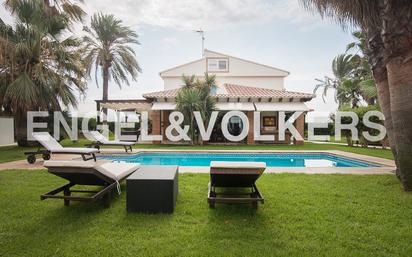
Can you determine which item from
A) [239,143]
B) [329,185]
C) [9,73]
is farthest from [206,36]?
[329,185]

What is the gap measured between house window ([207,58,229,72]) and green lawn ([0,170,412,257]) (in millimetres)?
28750

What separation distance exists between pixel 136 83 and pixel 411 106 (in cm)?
3178

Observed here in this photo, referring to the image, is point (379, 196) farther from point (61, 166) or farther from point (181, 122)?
point (181, 122)

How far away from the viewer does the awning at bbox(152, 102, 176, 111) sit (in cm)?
2444

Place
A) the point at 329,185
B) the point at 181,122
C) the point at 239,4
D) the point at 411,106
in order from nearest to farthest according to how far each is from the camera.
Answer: the point at 411,106 < the point at 329,185 < the point at 239,4 < the point at 181,122

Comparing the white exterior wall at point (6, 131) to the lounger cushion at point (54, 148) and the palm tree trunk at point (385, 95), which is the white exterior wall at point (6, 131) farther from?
the palm tree trunk at point (385, 95)

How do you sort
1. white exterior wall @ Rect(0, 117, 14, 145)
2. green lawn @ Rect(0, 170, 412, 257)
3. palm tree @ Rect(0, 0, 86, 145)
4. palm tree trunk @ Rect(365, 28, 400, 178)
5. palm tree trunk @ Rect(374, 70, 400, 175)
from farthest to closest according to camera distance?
white exterior wall @ Rect(0, 117, 14, 145)
palm tree @ Rect(0, 0, 86, 145)
palm tree trunk @ Rect(374, 70, 400, 175)
palm tree trunk @ Rect(365, 28, 400, 178)
green lawn @ Rect(0, 170, 412, 257)

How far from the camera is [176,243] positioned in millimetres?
4398

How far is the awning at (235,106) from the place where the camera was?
24303mm

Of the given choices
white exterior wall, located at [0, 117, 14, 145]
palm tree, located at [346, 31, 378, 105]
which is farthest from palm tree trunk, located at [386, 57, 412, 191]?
white exterior wall, located at [0, 117, 14, 145]

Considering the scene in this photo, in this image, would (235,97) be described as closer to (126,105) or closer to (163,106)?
(163,106)

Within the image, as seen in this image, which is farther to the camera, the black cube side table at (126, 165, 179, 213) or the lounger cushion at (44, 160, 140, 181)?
the black cube side table at (126, 165, 179, 213)

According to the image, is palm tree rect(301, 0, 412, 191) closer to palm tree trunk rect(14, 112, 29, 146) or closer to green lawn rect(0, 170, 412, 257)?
green lawn rect(0, 170, 412, 257)

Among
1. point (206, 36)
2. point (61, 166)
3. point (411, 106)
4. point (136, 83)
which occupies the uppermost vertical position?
point (206, 36)
